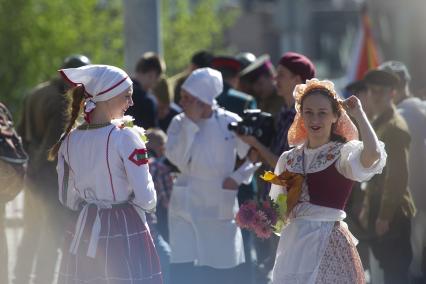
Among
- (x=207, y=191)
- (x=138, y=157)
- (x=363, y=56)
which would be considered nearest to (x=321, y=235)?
(x=138, y=157)

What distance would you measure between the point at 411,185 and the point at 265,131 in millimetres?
1665

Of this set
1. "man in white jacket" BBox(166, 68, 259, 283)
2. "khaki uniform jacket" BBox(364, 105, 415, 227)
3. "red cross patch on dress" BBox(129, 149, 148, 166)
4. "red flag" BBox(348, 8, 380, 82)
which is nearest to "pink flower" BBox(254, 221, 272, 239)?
"red cross patch on dress" BBox(129, 149, 148, 166)

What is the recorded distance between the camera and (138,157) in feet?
21.0

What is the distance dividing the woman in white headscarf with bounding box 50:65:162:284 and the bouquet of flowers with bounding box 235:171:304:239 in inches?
26.4

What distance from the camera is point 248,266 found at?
9.07 metres

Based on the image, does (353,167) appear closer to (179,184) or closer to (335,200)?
(335,200)

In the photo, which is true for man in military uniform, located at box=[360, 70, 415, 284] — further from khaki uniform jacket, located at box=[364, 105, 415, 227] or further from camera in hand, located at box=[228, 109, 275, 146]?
camera in hand, located at box=[228, 109, 275, 146]

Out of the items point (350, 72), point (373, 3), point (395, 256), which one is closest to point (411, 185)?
point (395, 256)

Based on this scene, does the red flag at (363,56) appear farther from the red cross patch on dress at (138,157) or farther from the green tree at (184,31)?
the green tree at (184,31)

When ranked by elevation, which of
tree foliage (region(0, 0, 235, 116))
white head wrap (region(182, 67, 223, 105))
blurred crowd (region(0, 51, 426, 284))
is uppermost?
white head wrap (region(182, 67, 223, 105))

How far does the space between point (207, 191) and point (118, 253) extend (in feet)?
7.35

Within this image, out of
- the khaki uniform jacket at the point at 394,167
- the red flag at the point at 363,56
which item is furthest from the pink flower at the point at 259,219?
the red flag at the point at 363,56

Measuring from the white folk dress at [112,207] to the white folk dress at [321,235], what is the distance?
0.75 meters

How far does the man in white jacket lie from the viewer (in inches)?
340
